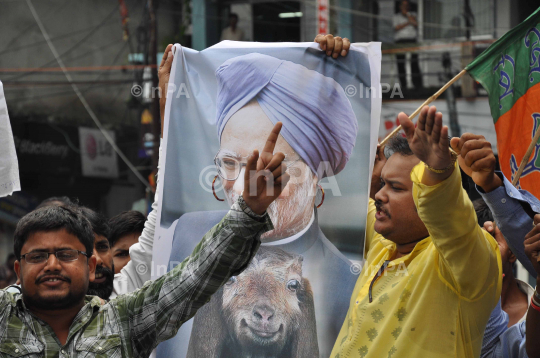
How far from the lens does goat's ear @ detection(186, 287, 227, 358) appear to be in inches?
102

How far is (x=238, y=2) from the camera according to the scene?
11.9 metres

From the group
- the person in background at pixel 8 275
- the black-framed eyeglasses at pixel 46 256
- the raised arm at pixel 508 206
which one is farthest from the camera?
the person in background at pixel 8 275

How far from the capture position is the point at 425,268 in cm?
209

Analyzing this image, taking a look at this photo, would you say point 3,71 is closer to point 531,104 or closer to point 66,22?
point 66,22

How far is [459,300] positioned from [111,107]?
10.8 metres

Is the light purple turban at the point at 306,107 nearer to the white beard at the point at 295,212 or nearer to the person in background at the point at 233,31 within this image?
the white beard at the point at 295,212

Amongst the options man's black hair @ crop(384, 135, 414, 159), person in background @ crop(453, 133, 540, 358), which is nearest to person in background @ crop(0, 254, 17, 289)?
man's black hair @ crop(384, 135, 414, 159)

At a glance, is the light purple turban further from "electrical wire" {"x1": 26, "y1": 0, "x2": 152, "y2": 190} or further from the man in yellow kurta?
"electrical wire" {"x1": 26, "y1": 0, "x2": 152, "y2": 190}

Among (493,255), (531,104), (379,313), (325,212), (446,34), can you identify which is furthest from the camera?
(446,34)

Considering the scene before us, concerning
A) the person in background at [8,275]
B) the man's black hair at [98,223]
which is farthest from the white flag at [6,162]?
the person in background at [8,275]

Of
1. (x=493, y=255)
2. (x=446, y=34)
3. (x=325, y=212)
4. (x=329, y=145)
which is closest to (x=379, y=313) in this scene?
(x=493, y=255)

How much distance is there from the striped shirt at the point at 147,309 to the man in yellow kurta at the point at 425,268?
0.49 meters

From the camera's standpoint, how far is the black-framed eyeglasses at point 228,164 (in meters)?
2.71

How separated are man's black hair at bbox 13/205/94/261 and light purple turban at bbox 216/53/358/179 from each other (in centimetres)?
94
